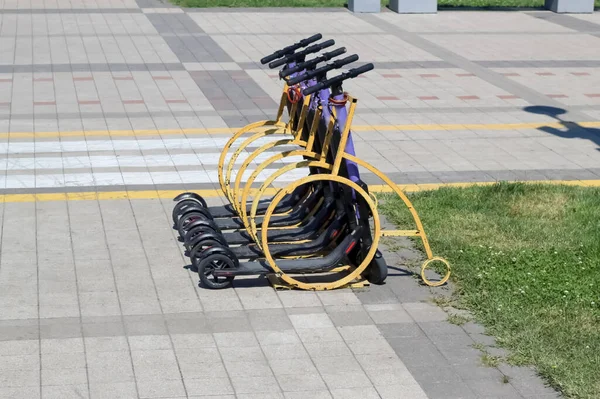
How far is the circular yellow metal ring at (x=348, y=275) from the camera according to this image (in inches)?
284

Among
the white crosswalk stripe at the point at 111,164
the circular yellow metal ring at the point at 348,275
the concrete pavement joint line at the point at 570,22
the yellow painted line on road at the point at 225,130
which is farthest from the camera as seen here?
A: the concrete pavement joint line at the point at 570,22

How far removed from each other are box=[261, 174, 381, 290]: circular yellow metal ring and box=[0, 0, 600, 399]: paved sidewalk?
0.09 m

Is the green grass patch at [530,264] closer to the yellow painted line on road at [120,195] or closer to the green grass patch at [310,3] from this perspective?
the yellow painted line on road at [120,195]

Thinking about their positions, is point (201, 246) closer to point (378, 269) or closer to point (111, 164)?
point (378, 269)

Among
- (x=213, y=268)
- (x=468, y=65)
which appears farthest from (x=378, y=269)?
(x=468, y=65)

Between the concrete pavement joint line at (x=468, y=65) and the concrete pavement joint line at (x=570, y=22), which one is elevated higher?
the concrete pavement joint line at (x=468, y=65)

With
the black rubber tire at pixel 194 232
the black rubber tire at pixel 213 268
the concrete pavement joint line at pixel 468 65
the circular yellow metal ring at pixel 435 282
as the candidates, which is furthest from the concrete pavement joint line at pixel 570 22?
the black rubber tire at pixel 213 268

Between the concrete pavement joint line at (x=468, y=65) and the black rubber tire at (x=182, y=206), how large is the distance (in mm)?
6466

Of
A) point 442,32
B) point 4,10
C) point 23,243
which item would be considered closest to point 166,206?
point 23,243

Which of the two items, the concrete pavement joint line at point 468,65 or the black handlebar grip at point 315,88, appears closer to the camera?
the black handlebar grip at point 315,88

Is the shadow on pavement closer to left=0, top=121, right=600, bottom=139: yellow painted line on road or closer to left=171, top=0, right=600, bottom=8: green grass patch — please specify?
left=0, top=121, right=600, bottom=139: yellow painted line on road

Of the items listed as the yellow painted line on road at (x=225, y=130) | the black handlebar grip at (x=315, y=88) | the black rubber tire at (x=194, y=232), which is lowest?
the yellow painted line on road at (x=225, y=130)

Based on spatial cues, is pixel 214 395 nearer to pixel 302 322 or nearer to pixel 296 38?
pixel 302 322

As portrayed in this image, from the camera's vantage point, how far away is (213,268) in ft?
24.2
